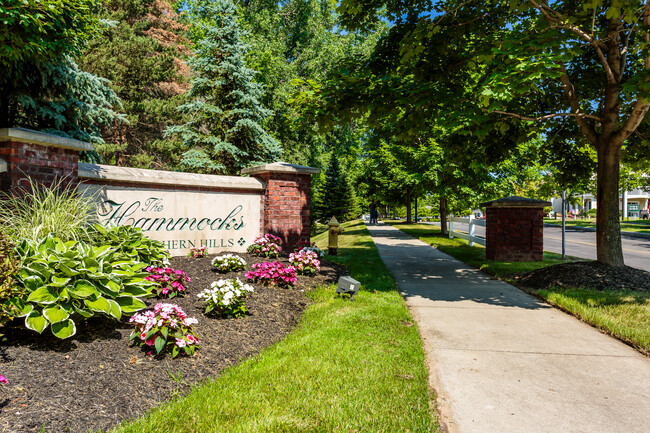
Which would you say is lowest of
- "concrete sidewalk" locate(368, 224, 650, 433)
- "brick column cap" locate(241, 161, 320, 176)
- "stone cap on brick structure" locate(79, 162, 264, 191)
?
"concrete sidewalk" locate(368, 224, 650, 433)

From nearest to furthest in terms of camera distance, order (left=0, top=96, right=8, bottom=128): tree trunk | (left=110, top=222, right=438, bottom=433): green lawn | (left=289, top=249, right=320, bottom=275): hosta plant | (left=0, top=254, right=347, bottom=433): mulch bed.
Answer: (left=0, top=254, right=347, bottom=433): mulch bed → (left=110, top=222, right=438, bottom=433): green lawn → (left=289, top=249, right=320, bottom=275): hosta plant → (left=0, top=96, right=8, bottom=128): tree trunk

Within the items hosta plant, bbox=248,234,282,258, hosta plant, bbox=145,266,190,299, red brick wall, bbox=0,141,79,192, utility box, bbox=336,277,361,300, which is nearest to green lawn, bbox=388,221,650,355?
utility box, bbox=336,277,361,300

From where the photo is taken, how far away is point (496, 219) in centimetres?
1007

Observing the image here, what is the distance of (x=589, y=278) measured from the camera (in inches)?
263

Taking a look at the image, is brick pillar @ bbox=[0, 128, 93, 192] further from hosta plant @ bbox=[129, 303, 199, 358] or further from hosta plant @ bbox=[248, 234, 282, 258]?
hosta plant @ bbox=[248, 234, 282, 258]

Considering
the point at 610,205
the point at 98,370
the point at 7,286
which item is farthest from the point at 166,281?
the point at 610,205

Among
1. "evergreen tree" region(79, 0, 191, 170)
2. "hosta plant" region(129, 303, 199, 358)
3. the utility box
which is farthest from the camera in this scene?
"evergreen tree" region(79, 0, 191, 170)

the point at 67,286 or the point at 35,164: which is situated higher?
the point at 35,164

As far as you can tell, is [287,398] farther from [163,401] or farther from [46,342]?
[46,342]

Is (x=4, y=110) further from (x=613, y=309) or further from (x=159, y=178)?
(x=613, y=309)

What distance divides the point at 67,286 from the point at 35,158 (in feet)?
8.88

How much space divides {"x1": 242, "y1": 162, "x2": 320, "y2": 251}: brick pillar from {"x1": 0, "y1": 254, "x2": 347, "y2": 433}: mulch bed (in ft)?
13.0

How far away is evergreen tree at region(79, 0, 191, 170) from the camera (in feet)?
57.6

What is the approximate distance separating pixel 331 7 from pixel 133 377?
34621 mm
